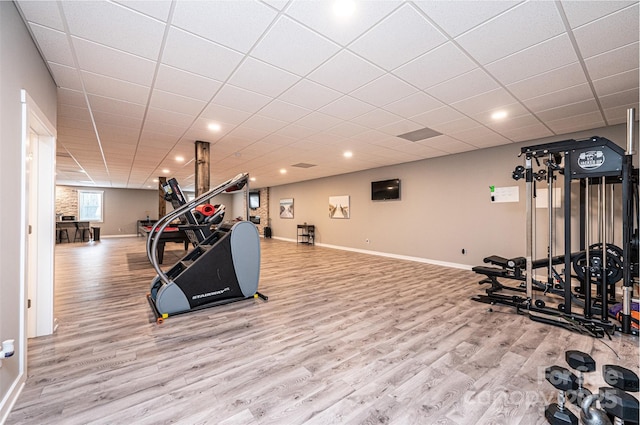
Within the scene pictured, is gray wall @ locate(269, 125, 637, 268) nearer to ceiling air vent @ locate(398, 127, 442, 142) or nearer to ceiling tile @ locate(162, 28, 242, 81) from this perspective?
ceiling air vent @ locate(398, 127, 442, 142)

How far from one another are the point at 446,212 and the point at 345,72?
4.69 m

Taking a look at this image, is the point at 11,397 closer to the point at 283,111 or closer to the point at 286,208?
the point at 283,111

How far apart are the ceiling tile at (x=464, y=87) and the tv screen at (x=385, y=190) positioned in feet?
13.1

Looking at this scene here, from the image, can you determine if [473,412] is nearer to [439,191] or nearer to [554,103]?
[554,103]

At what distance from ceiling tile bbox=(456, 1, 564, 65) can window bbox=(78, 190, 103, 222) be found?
16513 mm

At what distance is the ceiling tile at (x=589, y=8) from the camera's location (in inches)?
69.6

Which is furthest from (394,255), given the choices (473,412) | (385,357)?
(473,412)

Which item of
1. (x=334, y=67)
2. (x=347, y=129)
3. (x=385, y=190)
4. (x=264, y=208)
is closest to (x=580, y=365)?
(x=334, y=67)

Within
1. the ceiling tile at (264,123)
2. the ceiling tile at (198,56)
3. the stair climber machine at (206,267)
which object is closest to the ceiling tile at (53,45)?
the ceiling tile at (198,56)

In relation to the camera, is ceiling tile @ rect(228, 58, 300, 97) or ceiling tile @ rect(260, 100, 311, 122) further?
ceiling tile @ rect(260, 100, 311, 122)

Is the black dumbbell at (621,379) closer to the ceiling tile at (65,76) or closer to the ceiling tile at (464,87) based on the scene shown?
the ceiling tile at (464,87)

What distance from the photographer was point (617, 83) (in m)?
2.83

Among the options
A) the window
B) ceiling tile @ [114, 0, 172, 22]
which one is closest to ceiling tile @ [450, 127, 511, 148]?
ceiling tile @ [114, 0, 172, 22]

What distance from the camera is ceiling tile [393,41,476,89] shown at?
2.30 metres
